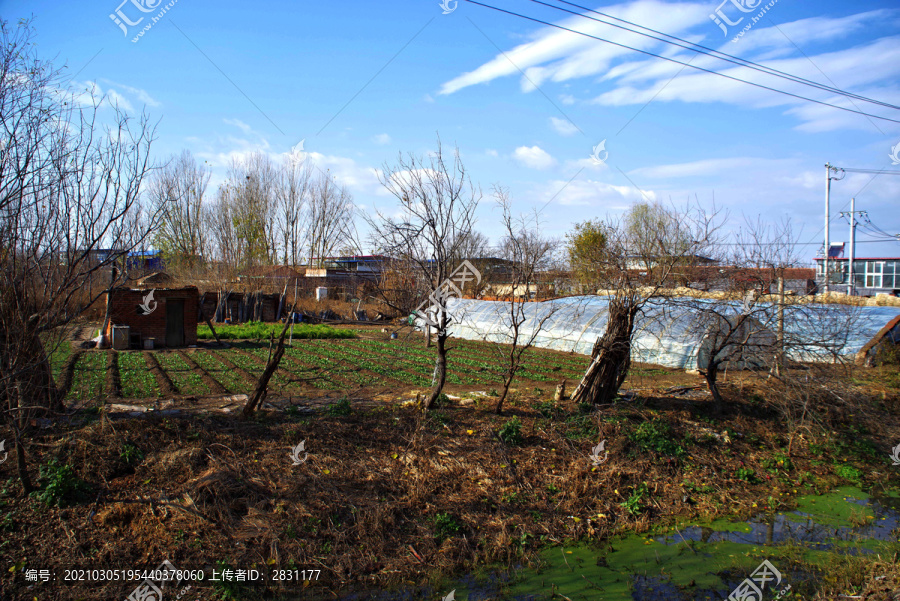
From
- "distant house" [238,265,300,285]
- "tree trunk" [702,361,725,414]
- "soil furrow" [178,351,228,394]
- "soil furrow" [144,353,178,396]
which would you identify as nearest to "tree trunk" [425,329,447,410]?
"tree trunk" [702,361,725,414]

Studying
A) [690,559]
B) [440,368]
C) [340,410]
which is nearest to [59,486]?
[340,410]

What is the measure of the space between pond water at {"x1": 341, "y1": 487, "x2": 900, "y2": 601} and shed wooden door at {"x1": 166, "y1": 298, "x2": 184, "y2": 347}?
1689 cm

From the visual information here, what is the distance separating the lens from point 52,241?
17.9 ft

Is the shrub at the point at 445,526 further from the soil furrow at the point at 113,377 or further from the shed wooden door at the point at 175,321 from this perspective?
the shed wooden door at the point at 175,321

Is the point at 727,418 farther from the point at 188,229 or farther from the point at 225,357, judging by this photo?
the point at 188,229

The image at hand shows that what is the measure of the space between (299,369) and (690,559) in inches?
430

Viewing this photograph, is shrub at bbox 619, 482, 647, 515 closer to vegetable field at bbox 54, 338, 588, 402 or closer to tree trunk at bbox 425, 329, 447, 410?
tree trunk at bbox 425, 329, 447, 410

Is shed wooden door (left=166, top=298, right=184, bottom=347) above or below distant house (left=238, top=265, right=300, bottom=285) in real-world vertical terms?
below

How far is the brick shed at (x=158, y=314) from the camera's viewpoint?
1814cm

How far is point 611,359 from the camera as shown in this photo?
9.13m

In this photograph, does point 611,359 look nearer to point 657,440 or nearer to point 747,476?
point 657,440

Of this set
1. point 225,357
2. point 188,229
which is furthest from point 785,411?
point 188,229

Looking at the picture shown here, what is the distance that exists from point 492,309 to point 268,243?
20.9m

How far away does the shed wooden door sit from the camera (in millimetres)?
19141
